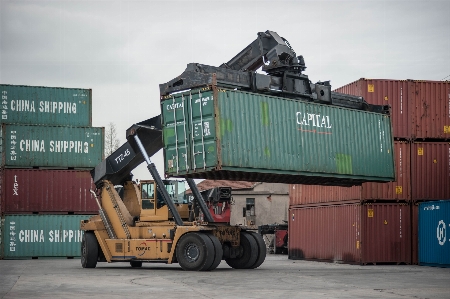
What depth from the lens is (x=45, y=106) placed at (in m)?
34.2

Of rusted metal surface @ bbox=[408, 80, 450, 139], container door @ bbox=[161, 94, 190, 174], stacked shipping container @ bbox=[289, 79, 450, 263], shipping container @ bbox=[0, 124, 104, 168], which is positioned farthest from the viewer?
shipping container @ bbox=[0, 124, 104, 168]

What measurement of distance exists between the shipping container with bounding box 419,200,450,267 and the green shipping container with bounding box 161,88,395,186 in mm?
2353

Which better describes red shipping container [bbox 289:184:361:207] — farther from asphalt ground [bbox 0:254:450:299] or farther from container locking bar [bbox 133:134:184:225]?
container locking bar [bbox 133:134:184:225]

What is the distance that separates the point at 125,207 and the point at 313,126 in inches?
274

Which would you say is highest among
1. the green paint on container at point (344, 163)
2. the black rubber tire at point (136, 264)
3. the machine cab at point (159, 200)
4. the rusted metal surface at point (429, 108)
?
the rusted metal surface at point (429, 108)

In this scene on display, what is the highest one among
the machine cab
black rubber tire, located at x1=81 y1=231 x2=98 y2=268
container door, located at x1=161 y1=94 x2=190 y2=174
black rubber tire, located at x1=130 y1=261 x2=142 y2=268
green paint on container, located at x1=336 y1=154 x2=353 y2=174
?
container door, located at x1=161 y1=94 x2=190 y2=174

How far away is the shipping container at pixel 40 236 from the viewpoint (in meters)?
33.2

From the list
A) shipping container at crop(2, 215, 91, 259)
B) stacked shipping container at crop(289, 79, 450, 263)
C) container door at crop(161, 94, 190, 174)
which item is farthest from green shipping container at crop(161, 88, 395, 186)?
shipping container at crop(2, 215, 91, 259)

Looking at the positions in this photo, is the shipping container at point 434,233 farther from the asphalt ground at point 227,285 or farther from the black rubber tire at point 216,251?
the black rubber tire at point 216,251

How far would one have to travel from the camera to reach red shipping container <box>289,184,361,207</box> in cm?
2773

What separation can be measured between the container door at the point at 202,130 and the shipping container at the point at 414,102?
8.89 metres

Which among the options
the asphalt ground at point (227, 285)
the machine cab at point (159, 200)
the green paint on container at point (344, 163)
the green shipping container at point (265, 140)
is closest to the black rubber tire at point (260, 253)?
the green shipping container at point (265, 140)

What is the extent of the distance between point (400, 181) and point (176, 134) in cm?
1001

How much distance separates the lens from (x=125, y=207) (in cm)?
2459
